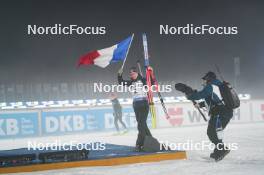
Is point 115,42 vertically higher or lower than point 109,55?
higher

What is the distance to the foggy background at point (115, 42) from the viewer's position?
2234 centimetres

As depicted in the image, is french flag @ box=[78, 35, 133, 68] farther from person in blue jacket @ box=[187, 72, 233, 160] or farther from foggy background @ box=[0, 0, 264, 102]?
foggy background @ box=[0, 0, 264, 102]

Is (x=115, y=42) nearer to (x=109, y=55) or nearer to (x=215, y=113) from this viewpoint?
(x=109, y=55)

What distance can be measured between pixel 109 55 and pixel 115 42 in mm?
15600

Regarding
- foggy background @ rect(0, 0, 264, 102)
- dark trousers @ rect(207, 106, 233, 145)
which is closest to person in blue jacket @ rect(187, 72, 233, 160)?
dark trousers @ rect(207, 106, 233, 145)

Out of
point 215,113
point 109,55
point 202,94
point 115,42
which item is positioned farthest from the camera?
point 115,42

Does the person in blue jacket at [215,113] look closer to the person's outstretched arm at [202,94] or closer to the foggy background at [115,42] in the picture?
the person's outstretched arm at [202,94]

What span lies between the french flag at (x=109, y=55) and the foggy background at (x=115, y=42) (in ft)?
37.1

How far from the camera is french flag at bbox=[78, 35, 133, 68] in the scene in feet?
31.5

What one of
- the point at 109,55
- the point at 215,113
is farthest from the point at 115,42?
the point at 215,113

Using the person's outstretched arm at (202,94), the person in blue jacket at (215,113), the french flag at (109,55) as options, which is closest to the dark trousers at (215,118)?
the person in blue jacket at (215,113)

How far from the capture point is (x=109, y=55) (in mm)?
9719

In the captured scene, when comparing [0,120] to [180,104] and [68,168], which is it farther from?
[68,168]

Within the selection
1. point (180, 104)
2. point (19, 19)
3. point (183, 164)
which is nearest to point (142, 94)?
point (183, 164)
